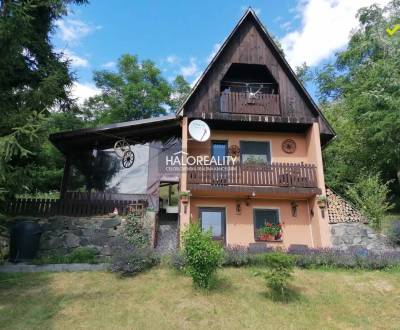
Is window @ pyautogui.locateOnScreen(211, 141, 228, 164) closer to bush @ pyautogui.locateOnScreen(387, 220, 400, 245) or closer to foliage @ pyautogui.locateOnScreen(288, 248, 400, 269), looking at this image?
foliage @ pyautogui.locateOnScreen(288, 248, 400, 269)

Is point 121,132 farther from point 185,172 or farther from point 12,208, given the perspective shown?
point 12,208

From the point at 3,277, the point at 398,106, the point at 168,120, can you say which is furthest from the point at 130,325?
the point at 398,106

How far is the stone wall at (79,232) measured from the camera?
11.6m

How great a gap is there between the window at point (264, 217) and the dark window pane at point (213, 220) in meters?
Answer: 1.46

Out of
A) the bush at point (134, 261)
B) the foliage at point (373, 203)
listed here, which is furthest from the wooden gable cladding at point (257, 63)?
the bush at point (134, 261)

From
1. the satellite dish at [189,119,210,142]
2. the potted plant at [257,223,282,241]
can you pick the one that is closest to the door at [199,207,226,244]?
the potted plant at [257,223,282,241]

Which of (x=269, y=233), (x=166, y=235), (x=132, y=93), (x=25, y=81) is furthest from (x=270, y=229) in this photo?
(x=132, y=93)

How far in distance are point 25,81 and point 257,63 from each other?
30.7 feet

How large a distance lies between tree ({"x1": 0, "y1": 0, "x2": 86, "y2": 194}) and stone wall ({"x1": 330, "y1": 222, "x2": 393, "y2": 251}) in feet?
36.5

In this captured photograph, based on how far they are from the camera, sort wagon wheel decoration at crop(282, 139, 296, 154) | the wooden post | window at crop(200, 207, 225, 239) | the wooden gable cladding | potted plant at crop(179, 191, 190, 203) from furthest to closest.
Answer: wagon wheel decoration at crop(282, 139, 296, 154), the wooden gable cladding, the wooden post, window at crop(200, 207, 225, 239), potted plant at crop(179, 191, 190, 203)

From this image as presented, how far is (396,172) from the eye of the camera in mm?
18078

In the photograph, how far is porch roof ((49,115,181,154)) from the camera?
1310 centimetres

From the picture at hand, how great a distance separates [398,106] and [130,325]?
47.9 feet

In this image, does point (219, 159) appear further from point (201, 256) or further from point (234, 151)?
point (201, 256)
